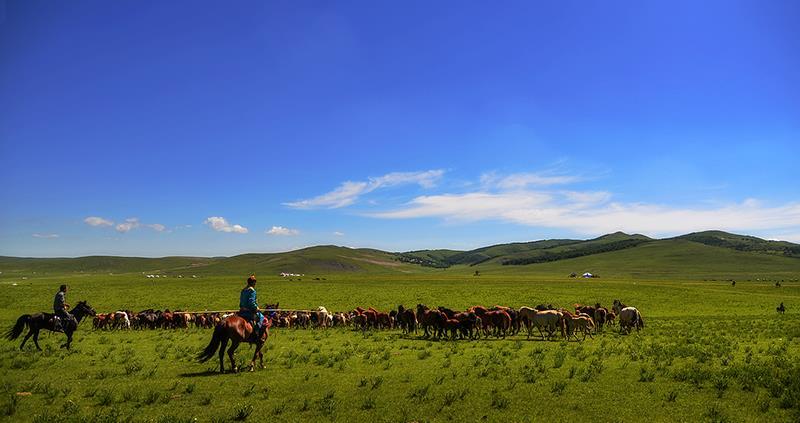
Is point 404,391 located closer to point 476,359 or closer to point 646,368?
point 476,359

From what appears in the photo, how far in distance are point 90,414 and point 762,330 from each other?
34003 millimetres

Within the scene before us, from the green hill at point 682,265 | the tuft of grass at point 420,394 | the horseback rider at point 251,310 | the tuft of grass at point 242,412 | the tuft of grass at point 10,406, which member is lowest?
the green hill at point 682,265

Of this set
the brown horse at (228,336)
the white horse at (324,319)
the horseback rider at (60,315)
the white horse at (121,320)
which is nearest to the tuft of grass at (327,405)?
the brown horse at (228,336)

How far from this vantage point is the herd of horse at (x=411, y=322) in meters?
18.9

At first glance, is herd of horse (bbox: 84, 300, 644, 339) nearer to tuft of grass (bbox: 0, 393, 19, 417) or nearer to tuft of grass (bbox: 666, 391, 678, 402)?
tuft of grass (bbox: 0, 393, 19, 417)

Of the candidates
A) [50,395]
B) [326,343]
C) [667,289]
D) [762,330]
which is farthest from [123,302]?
[667,289]

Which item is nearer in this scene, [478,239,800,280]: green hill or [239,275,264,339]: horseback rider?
[239,275,264,339]: horseback rider

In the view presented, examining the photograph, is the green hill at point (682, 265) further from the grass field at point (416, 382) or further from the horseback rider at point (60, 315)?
the horseback rider at point (60, 315)

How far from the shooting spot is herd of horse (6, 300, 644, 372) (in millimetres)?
18938

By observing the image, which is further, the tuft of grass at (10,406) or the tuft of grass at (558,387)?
the tuft of grass at (558,387)

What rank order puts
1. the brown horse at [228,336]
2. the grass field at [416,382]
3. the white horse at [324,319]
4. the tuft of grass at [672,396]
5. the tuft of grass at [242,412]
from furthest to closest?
1. the white horse at [324,319]
2. the brown horse at [228,336]
3. the tuft of grass at [672,396]
4. the grass field at [416,382]
5. the tuft of grass at [242,412]

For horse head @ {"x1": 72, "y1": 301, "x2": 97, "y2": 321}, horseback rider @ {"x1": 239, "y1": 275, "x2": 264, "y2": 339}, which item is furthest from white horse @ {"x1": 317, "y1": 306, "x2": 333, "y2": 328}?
horseback rider @ {"x1": 239, "y1": 275, "x2": 264, "y2": 339}

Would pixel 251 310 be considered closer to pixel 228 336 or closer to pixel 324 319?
pixel 228 336

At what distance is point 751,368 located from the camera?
45.6 ft
